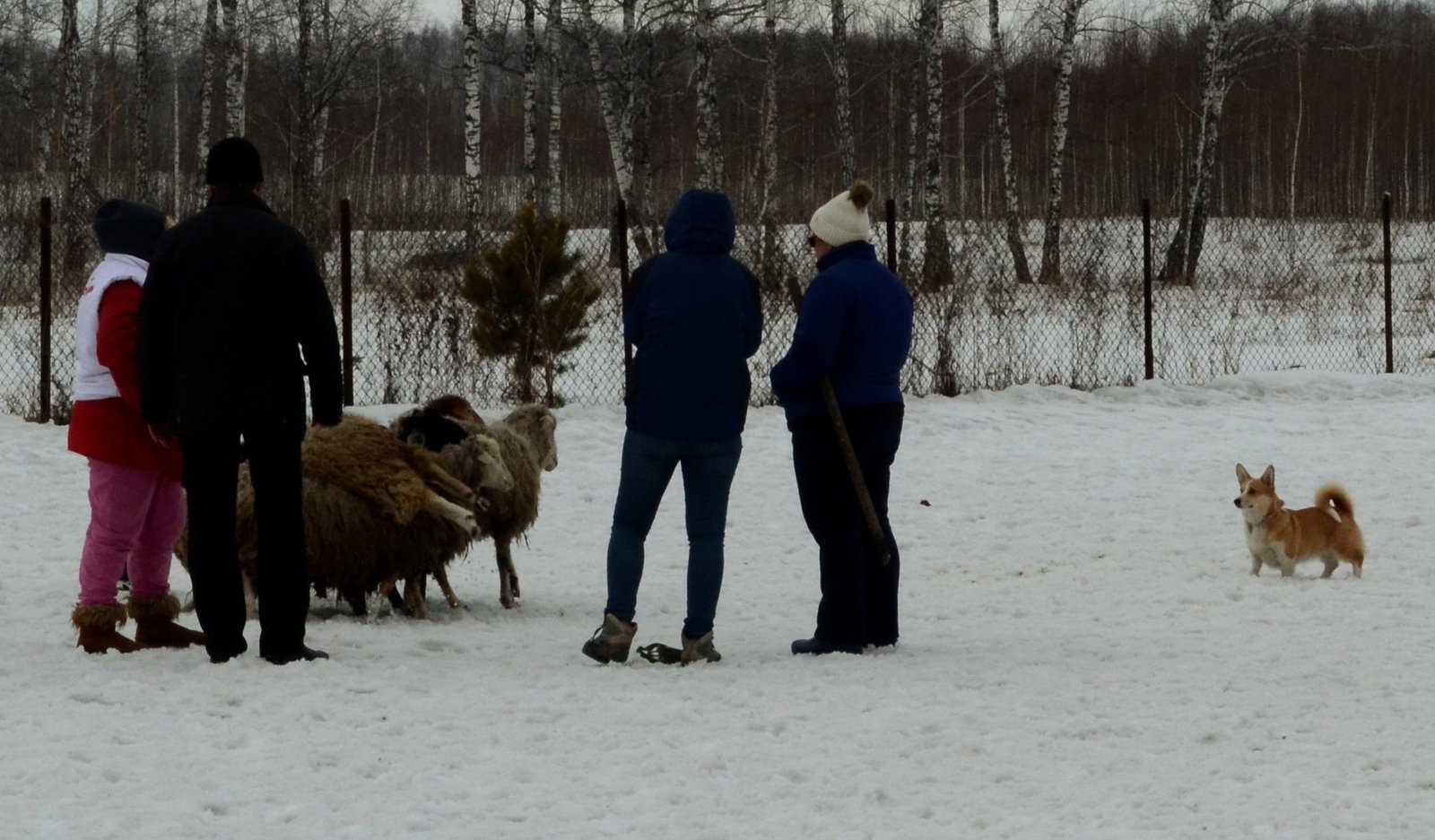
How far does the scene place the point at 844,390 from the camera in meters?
6.19

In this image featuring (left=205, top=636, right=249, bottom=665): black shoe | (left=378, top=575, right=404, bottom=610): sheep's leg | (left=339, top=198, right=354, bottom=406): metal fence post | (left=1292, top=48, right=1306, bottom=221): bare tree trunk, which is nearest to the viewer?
(left=205, top=636, right=249, bottom=665): black shoe

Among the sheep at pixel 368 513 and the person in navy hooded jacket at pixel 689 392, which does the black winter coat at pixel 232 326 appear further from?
the sheep at pixel 368 513

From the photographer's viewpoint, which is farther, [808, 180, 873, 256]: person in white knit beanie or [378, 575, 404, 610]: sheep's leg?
[378, 575, 404, 610]: sheep's leg

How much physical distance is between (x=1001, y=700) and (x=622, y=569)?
1.52 metres

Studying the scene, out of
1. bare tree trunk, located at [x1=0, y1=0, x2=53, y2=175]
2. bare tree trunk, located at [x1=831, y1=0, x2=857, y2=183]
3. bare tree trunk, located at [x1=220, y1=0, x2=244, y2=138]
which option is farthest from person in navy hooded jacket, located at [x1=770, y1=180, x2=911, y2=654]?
bare tree trunk, located at [x1=0, y1=0, x2=53, y2=175]

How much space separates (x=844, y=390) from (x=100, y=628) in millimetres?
2951

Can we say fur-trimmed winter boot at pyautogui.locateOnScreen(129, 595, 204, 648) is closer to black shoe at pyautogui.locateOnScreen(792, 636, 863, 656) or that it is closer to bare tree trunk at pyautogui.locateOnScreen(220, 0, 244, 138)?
black shoe at pyautogui.locateOnScreen(792, 636, 863, 656)

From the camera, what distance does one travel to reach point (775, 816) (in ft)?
13.8

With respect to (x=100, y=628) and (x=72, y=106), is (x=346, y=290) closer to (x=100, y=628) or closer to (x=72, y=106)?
(x=100, y=628)

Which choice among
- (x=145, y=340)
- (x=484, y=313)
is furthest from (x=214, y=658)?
(x=484, y=313)

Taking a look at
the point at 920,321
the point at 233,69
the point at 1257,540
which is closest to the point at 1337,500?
the point at 1257,540

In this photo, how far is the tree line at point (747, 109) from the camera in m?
23.0

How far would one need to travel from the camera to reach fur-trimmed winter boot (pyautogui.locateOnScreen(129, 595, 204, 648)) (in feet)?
20.1

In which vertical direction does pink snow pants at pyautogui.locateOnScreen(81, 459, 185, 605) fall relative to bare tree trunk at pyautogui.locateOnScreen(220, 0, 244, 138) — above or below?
below
